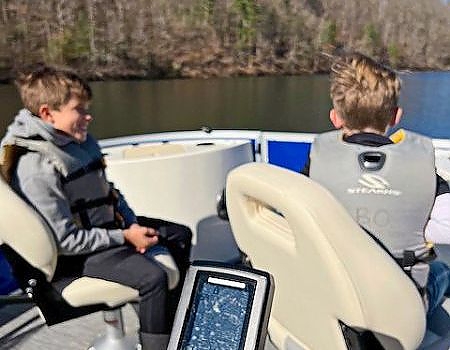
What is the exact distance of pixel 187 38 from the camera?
4056cm

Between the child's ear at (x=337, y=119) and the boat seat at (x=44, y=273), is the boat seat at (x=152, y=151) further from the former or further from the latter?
the child's ear at (x=337, y=119)

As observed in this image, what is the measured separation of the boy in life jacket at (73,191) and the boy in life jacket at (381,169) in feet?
1.75

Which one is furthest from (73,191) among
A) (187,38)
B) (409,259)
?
(187,38)

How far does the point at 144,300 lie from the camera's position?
1384mm

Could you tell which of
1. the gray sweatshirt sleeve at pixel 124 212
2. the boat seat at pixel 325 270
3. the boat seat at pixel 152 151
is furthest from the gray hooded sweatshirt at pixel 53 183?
the boat seat at pixel 152 151

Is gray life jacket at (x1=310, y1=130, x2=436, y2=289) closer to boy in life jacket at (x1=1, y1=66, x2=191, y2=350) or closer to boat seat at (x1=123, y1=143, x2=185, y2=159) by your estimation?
boy in life jacket at (x1=1, y1=66, x2=191, y2=350)

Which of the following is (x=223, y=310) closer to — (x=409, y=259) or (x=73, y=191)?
(x=409, y=259)

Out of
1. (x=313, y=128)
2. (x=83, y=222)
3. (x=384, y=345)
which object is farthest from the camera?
(x=313, y=128)

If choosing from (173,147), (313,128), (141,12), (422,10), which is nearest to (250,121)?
(313,128)

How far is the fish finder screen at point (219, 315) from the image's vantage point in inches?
34.9

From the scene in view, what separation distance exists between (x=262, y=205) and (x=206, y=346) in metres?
0.39

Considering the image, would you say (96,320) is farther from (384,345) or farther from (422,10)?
(422,10)

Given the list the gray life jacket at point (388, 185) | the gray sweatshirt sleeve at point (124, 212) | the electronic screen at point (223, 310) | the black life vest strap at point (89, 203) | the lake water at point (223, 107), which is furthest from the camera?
the lake water at point (223, 107)

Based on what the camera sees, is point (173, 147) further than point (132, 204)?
Yes
